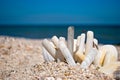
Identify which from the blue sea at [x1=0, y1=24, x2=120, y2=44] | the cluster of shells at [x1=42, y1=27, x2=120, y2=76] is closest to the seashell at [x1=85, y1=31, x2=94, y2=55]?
the cluster of shells at [x1=42, y1=27, x2=120, y2=76]

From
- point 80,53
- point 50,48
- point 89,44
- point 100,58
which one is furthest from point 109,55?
point 50,48

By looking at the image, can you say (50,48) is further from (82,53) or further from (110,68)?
(110,68)

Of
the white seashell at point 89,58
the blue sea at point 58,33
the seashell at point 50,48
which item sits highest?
the blue sea at point 58,33

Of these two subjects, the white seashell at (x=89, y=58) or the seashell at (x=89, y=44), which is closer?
the white seashell at (x=89, y=58)

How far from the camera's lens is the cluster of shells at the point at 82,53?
5.40 meters

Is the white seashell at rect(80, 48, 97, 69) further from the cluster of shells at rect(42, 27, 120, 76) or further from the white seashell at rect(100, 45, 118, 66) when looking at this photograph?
the white seashell at rect(100, 45, 118, 66)

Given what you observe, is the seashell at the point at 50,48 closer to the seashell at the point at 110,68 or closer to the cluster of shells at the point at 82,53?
the cluster of shells at the point at 82,53

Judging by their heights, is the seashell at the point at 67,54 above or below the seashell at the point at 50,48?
below

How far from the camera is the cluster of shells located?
540 cm

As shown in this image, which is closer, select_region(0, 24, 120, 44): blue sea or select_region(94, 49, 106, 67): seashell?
select_region(94, 49, 106, 67): seashell

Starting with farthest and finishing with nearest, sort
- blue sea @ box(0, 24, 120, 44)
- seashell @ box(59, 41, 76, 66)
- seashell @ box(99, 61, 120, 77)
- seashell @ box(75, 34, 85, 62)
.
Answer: blue sea @ box(0, 24, 120, 44) → seashell @ box(75, 34, 85, 62) → seashell @ box(59, 41, 76, 66) → seashell @ box(99, 61, 120, 77)

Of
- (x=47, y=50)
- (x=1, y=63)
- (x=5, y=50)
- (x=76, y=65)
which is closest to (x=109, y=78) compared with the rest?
(x=76, y=65)

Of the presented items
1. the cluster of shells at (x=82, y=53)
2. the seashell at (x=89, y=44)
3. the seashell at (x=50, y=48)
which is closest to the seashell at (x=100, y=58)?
the cluster of shells at (x=82, y=53)

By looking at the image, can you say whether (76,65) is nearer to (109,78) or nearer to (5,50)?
(109,78)
